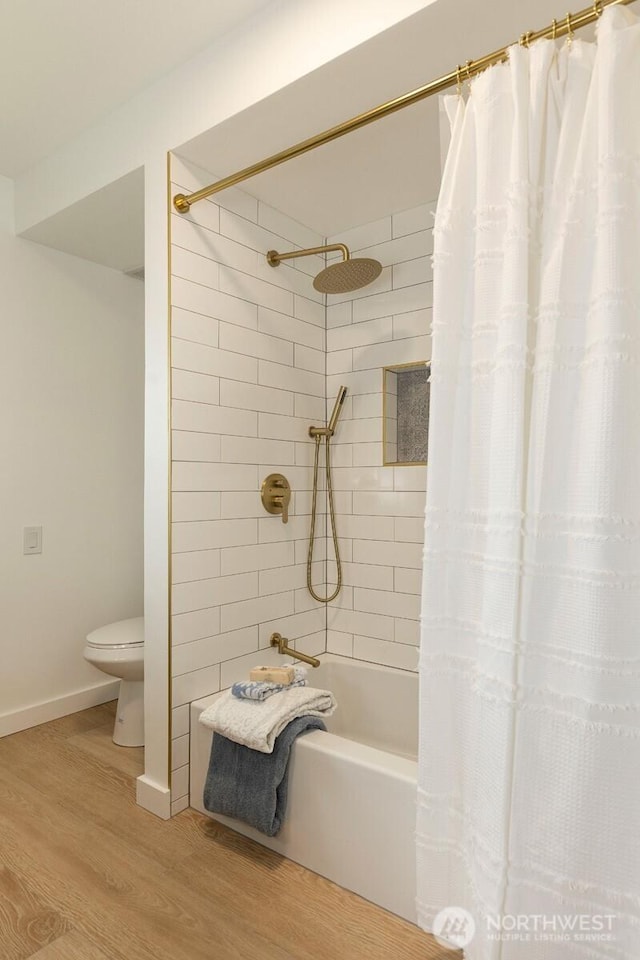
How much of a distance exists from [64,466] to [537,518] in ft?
8.37

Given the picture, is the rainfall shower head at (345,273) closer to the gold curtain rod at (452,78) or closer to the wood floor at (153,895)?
the gold curtain rod at (452,78)

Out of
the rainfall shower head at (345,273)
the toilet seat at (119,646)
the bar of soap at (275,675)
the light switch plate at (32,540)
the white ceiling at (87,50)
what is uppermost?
the white ceiling at (87,50)

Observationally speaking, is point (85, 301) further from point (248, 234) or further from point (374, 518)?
point (374, 518)

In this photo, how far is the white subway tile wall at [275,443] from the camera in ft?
7.09

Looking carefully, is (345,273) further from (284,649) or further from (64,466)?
(64,466)

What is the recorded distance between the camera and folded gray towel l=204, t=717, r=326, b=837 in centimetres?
181

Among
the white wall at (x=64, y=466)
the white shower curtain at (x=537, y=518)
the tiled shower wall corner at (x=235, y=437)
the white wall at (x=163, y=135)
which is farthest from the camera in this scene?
the white wall at (x=64, y=466)

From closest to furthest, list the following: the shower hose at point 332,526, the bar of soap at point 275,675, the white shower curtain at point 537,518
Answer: the white shower curtain at point 537,518, the bar of soap at point 275,675, the shower hose at point 332,526

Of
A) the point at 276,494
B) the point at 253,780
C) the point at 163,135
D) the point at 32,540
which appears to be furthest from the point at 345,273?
the point at 32,540

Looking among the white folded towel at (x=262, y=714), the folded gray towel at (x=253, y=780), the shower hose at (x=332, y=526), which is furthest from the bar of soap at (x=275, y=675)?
the shower hose at (x=332, y=526)

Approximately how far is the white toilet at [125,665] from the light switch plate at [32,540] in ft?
1.85

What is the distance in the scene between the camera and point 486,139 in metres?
1.32

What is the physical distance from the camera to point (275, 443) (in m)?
2.55

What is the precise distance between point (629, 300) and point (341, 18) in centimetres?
123
